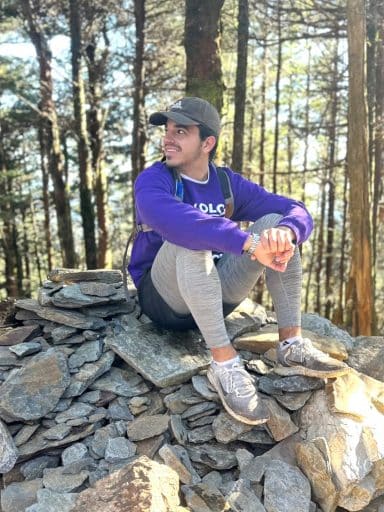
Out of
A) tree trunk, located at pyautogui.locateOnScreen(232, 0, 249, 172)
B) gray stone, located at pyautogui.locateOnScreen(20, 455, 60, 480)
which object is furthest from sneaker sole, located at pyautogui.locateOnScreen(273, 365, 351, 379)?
tree trunk, located at pyautogui.locateOnScreen(232, 0, 249, 172)

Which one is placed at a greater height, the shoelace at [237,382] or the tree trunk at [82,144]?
the tree trunk at [82,144]

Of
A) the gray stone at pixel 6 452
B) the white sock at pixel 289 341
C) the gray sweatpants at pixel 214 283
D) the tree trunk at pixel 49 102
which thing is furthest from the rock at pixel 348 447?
the tree trunk at pixel 49 102

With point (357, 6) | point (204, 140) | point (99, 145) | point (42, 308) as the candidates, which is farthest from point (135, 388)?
point (99, 145)

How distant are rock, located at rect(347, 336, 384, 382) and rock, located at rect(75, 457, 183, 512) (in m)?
1.77

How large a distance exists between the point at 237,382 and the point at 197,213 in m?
0.92

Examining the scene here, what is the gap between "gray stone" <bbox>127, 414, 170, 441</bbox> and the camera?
2643 mm

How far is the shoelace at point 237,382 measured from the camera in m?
2.60

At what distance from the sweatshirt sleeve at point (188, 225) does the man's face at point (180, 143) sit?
0.38 metres

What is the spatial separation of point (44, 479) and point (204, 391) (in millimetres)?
952

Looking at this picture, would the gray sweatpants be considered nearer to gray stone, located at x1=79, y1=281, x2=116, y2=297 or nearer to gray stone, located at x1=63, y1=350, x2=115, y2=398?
gray stone, located at x1=63, y1=350, x2=115, y2=398

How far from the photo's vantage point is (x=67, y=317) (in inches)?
131

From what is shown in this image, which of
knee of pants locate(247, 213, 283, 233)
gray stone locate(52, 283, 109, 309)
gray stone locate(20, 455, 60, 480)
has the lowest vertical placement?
gray stone locate(20, 455, 60, 480)

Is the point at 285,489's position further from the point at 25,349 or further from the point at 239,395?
the point at 25,349

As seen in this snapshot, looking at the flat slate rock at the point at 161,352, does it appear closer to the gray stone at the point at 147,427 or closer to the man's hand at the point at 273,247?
the gray stone at the point at 147,427
